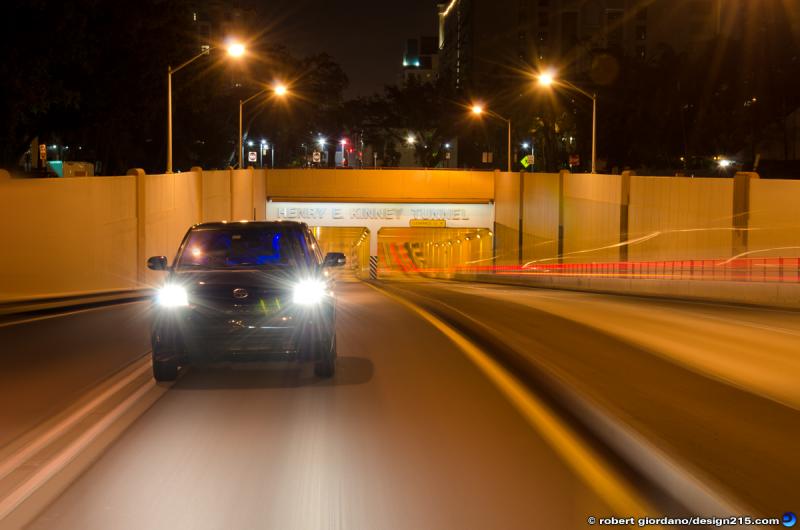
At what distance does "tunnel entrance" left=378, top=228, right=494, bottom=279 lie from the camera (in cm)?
8069

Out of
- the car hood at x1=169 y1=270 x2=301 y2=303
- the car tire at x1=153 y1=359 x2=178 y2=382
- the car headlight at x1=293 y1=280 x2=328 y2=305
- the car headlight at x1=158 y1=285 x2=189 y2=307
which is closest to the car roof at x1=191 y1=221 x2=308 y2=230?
the car hood at x1=169 y1=270 x2=301 y2=303

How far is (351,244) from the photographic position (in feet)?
375

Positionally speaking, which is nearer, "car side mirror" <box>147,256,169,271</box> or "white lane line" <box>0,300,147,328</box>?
"car side mirror" <box>147,256,169,271</box>

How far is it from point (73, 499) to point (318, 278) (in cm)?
524

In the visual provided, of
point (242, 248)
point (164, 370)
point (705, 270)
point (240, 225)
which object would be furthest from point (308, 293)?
point (705, 270)

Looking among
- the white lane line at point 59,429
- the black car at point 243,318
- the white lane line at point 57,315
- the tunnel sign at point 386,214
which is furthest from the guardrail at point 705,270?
the tunnel sign at point 386,214

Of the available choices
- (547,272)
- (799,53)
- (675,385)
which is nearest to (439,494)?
(675,385)

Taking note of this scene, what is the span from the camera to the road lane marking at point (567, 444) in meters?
6.46

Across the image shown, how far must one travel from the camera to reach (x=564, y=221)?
5059 cm

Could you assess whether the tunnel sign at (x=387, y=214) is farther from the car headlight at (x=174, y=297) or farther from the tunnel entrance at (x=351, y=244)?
the car headlight at (x=174, y=297)

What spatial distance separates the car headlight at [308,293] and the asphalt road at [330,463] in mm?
930

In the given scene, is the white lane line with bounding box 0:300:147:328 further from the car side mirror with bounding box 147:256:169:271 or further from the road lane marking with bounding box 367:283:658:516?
the road lane marking with bounding box 367:283:658:516

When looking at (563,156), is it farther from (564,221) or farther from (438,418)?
(438,418)

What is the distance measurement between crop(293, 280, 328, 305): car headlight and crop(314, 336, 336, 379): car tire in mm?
563
